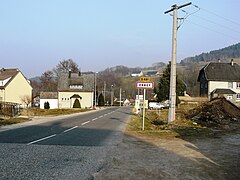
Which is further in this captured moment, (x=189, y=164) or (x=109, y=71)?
(x=109, y=71)

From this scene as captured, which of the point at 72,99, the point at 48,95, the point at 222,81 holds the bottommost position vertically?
the point at 72,99

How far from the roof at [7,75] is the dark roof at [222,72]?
4330cm

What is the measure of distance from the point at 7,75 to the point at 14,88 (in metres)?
3.27

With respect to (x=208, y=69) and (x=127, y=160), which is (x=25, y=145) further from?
A: (x=208, y=69)

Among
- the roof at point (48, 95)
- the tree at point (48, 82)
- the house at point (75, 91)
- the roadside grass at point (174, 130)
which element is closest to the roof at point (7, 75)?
the roof at point (48, 95)

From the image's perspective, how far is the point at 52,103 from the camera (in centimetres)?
7688

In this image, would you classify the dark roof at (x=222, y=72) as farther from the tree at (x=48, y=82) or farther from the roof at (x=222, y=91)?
the tree at (x=48, y=82)

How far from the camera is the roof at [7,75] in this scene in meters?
65.9

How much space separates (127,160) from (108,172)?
1.76 metres

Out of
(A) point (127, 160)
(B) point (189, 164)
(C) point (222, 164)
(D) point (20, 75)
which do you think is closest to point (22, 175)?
(A) point (127, 160)

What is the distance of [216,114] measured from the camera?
84.7 feet

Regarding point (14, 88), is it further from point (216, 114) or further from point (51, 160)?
point (51, 160)

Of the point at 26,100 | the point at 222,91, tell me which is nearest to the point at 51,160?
the point at 26,100

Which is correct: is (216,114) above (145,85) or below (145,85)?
below
